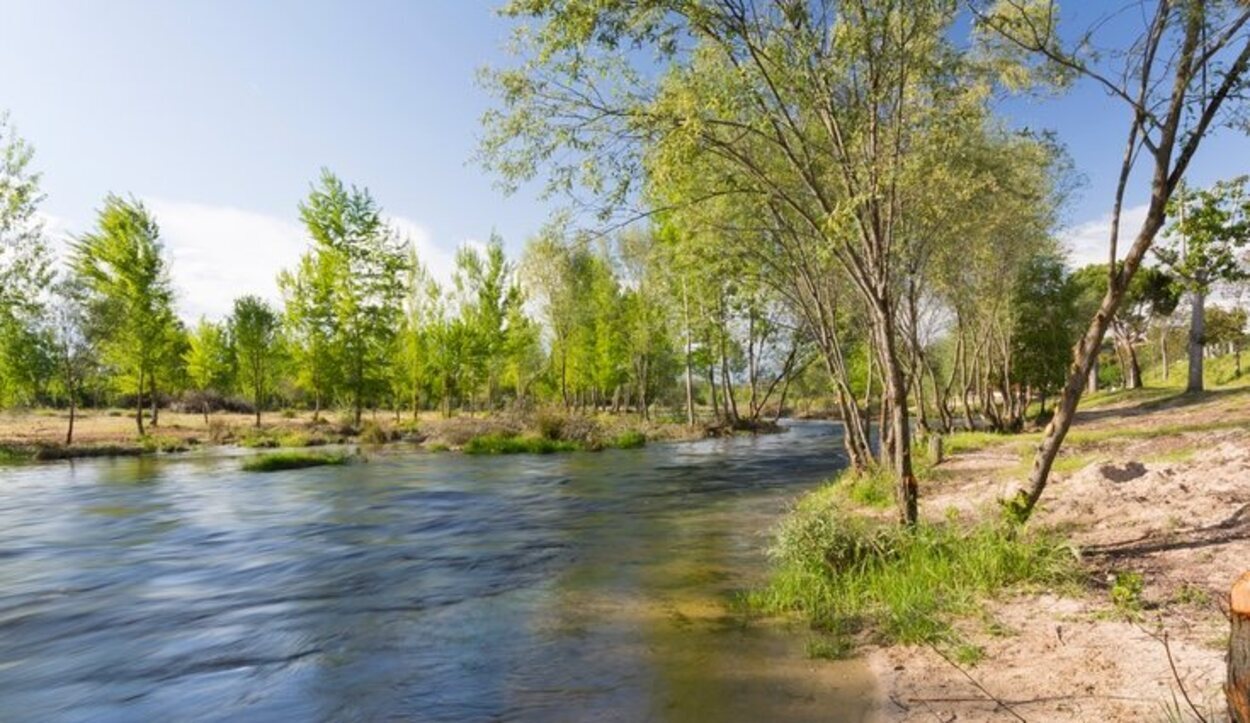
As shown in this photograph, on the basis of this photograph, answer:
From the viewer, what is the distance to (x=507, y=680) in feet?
22.8

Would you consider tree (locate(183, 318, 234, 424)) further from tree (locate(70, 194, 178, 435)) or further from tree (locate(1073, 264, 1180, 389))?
tree (locate(1073, 264, 1180, 389))

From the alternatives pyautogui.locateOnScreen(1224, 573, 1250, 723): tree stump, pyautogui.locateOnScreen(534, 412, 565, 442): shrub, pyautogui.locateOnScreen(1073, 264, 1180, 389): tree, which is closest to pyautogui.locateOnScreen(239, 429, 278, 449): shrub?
pyautogui.locateOnScreen(534, 412, 565, 442): shrub

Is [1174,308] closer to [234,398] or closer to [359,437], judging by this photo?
[359,437]

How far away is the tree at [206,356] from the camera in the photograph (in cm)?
6075

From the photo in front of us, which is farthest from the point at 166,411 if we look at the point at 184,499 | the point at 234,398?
the point at 184,499

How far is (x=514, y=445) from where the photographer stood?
35281mm

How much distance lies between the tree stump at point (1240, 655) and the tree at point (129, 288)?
47137mm

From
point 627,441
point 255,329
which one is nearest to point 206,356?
point 255,329

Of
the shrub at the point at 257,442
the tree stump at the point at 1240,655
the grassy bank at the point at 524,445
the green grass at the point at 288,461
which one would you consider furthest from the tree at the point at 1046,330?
the shrub at the point at 257,442

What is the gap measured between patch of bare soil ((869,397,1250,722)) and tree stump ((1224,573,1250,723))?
0.24 m

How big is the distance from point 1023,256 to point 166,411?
230 feet

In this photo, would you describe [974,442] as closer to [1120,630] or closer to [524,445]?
[1120,630]

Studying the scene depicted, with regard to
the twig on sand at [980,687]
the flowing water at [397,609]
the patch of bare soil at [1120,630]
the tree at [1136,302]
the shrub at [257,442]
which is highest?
the tree at [1136,302]

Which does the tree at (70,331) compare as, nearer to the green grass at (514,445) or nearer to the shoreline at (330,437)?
the shoreline at (330,437)
